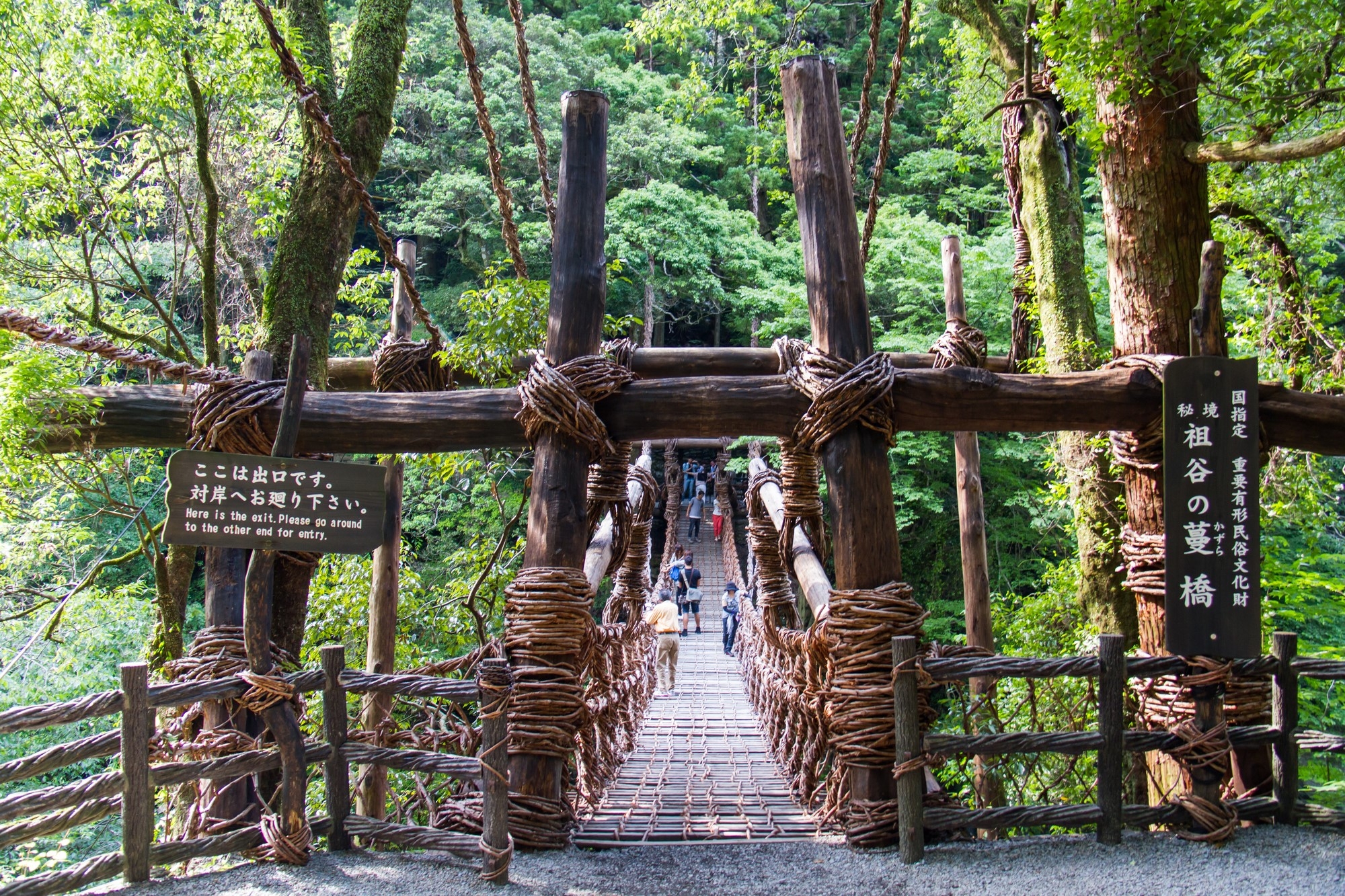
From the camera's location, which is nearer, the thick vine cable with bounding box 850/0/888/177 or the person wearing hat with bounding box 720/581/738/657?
the thick vine cable with bounding box 850/0/888/177

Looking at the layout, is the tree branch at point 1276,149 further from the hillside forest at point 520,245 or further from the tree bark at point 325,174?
the tree bark at point 325,174

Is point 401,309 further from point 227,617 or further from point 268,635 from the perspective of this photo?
point 268,635

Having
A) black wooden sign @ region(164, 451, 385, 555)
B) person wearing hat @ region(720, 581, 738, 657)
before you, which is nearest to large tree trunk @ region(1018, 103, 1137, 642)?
black wooden sign @ region(164, 451, 385, 555)

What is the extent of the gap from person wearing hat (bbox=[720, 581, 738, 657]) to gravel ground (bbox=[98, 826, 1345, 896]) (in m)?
5.17

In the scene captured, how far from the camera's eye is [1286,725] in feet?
7.00

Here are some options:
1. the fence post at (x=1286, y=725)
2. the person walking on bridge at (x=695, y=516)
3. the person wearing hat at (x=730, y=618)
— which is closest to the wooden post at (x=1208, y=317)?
the fence post at (x=1286, y=725)

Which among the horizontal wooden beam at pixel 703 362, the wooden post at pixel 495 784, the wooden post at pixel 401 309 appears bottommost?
the wooden post at pixel 495 784

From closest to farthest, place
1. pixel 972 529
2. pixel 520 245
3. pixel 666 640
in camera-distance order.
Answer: pixel 972 529, pixel 520 245, pixel 666 640

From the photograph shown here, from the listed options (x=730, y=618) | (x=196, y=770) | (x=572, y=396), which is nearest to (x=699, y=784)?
(x=572, y=396)

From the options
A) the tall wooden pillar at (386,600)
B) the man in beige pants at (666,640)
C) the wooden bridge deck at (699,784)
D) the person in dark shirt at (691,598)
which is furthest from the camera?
the person in dark shirt at (691,598)

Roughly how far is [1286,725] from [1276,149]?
1.54m

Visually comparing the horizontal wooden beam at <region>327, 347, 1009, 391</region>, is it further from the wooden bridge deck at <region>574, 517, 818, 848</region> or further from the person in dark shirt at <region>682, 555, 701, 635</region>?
the person in dark shirt at <region>682, 555, 701, 635</region>

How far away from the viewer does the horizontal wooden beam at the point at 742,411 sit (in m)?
2.36

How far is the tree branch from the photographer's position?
216 centimetres
